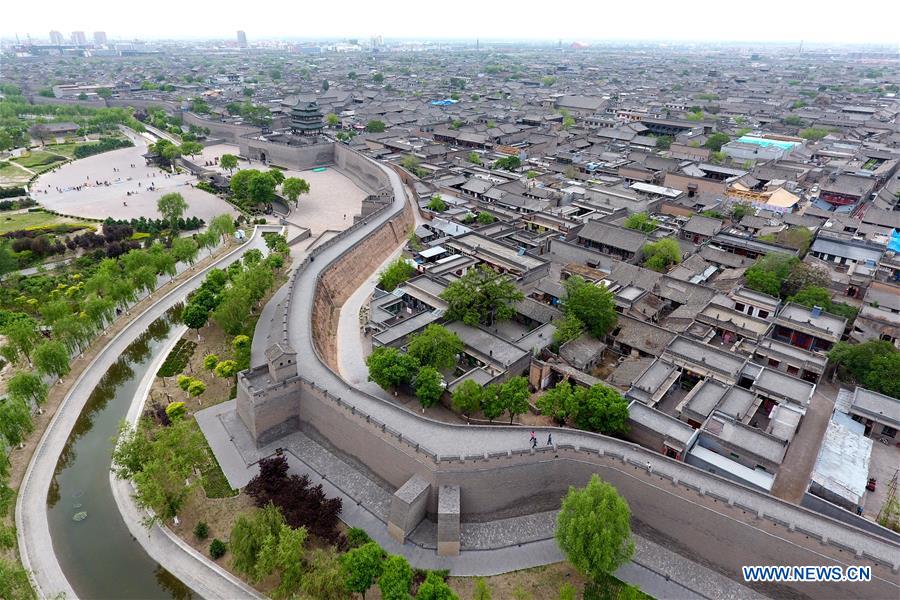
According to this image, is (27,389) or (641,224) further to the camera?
(641,224)

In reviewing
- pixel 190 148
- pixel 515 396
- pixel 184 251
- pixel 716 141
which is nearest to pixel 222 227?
pixel 184 251

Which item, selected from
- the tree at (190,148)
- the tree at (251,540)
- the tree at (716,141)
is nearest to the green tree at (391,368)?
the tree at (251,540)

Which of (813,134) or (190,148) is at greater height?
(813,134)

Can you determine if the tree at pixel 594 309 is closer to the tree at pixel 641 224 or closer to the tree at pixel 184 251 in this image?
the tree at pixel 641 224

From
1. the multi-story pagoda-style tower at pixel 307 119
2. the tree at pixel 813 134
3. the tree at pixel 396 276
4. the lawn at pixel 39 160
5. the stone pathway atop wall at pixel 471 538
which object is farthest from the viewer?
the tree at pixel 813 134

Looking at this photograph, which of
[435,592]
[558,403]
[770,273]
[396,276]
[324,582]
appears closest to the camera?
[435,592]

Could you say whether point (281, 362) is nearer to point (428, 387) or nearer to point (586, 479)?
point (428, 387)
